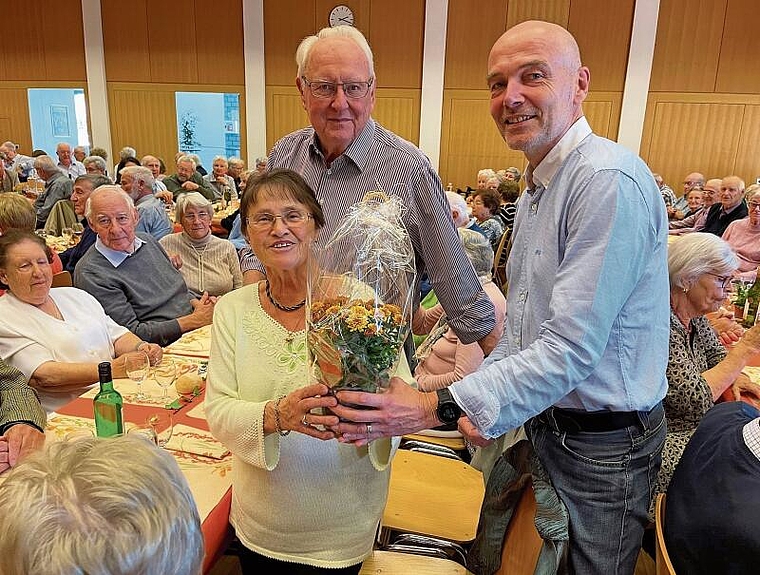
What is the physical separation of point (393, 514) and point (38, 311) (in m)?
1.71

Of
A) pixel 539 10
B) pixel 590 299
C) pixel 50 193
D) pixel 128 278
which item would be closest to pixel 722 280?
pixel 590 299

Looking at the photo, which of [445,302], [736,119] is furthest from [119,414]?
[736,119]

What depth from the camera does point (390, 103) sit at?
1141cm

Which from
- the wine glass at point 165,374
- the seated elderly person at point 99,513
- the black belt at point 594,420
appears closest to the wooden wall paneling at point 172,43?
the wine glass at point 165,374

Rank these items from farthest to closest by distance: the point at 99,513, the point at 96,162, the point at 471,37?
the point at 471,37 → the point at 96,162 → the point at 99,513

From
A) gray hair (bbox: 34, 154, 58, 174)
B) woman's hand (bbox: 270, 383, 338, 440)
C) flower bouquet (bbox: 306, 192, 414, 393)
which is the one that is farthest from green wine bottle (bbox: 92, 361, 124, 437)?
gray hair (bbox: 34, 154, 58, 174)

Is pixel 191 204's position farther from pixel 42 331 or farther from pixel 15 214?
pixel 42 331

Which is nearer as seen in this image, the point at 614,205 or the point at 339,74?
the point at 614,205

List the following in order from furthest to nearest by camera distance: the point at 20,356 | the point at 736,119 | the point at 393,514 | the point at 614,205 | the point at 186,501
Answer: the point at 736,119
the point at 20,356
the point at 393,514
the point at 614,205
the point at 186,501

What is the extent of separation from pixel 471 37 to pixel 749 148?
5.55 metres

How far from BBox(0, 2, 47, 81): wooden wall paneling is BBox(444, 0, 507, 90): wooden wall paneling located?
8777 mm

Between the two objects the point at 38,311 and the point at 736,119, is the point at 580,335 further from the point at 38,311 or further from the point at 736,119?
the point at 736,119

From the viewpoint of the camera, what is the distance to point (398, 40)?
436 inches

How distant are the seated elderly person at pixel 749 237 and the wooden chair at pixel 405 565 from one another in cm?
476
